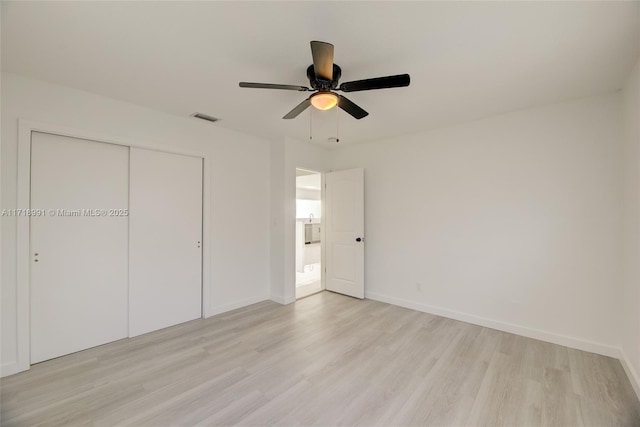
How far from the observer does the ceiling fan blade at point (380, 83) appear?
5.82ft

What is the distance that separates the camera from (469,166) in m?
3.44

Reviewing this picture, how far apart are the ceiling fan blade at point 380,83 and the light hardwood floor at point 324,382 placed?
2.31 m

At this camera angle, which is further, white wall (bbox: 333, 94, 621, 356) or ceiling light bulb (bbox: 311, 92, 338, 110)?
white wall (bbox: 333, 94, 621, 356)

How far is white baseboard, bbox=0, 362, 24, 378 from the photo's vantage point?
7.33 ft

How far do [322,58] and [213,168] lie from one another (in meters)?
2.54

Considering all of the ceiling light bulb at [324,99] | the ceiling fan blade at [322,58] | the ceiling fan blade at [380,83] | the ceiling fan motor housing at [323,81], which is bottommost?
the ceiling light bulb at [324,99]

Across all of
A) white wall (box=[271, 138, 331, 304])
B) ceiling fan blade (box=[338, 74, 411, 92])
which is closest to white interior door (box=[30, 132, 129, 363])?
white wall (box=[271, 138, 331, 304])

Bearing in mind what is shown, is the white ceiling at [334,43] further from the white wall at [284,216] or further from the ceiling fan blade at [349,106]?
the white wall at [284,216]

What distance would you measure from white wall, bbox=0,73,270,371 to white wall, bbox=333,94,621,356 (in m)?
2.06

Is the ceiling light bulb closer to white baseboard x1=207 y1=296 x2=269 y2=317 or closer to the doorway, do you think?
the doorway

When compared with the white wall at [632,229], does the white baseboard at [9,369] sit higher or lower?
lower

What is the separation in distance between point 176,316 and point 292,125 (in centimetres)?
293

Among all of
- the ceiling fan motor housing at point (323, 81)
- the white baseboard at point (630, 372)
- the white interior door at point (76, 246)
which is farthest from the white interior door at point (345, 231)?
the white interior door at point (76, 246)

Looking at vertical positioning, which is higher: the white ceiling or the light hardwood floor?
the white ceiling
